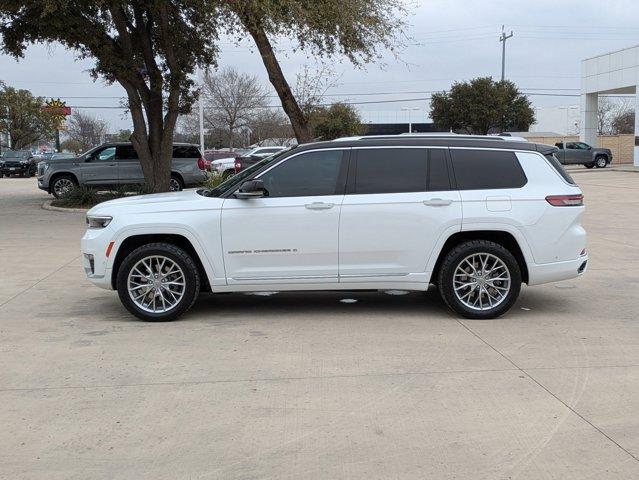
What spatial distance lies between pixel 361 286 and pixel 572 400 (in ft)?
8.84

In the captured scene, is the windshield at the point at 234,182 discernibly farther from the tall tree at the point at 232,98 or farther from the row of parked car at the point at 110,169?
the tall tree at the point at 232,98

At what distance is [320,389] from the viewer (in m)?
5.07

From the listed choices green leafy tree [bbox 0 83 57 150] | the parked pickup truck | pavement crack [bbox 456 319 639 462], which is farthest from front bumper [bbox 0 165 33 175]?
pavement crack [bbox 456 319 639 462]

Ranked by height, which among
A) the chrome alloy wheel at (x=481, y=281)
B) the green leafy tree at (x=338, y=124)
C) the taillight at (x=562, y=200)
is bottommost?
the chrome alloy wheel at (x=481, y=281)

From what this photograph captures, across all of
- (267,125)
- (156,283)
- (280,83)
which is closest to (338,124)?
(267,125)

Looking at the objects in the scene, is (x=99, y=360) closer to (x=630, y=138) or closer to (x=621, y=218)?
(x=621, y=218)

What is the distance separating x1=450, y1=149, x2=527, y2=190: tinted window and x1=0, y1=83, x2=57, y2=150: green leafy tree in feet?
202

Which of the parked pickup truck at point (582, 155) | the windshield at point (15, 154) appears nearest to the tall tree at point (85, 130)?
the windshield at point (15, 154)

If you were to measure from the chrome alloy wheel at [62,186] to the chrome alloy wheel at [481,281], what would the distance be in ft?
55.6

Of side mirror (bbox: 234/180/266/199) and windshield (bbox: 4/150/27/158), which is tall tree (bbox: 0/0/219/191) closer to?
side mirror (bbox: 234/180/266/199)

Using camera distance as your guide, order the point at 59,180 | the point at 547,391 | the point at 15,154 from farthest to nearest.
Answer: the point at 15,154
the point at 59,180
the point at 547,391

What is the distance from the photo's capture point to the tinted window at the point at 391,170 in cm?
703

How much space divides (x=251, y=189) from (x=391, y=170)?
59.3 inches

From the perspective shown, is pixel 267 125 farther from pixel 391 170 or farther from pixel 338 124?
pixel 391 170
